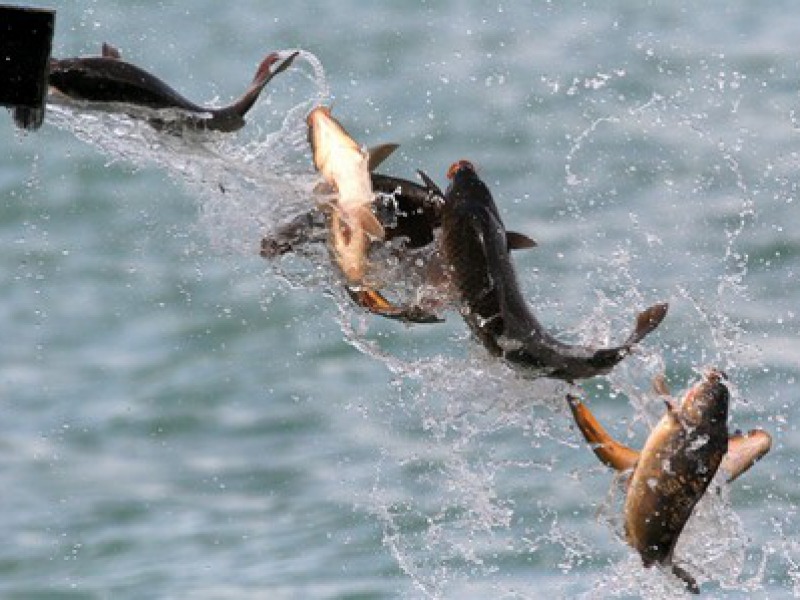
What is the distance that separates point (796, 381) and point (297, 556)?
6.46ft

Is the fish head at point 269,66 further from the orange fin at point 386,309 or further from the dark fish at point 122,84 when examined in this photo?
the orange fin at point 386,309

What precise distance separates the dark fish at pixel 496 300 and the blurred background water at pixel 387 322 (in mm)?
1035

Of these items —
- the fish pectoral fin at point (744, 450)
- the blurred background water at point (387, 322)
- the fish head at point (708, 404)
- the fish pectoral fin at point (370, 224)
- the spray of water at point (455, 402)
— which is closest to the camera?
the fish pectoral fin at point (370, 224)

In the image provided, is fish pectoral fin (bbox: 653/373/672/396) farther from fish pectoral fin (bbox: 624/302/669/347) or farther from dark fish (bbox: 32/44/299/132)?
dark fish (bbox: 32/44/299/132)

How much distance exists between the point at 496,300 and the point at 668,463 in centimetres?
41

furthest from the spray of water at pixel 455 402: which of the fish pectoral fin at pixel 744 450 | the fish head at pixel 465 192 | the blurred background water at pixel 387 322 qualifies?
the fish head at pixel 465 192

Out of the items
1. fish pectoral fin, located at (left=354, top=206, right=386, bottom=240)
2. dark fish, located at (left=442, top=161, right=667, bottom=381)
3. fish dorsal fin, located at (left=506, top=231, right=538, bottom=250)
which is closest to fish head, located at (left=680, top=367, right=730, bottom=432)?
dark fish, located at (left=442, top=161, right=667, bottom=381)

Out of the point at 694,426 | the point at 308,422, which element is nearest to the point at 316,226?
the point at 694,426

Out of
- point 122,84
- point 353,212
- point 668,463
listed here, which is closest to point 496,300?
point 353,212

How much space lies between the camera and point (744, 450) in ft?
11.2

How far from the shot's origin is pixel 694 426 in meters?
3.22

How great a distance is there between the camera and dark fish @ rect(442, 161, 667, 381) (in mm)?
3049

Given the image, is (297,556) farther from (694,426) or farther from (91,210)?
(694,426)

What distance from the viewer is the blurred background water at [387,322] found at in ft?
21.0
